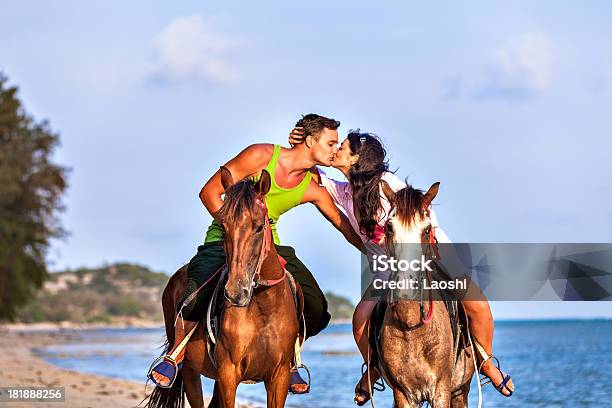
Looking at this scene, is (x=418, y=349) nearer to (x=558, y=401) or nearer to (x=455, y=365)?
(x=455, y=365)

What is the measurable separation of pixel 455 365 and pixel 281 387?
1322 mm

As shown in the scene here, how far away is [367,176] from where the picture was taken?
7.60 metres

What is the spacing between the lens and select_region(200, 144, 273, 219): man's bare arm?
751 cm

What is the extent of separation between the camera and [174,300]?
8.51 metres

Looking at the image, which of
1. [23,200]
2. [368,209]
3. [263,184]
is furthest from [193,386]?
[23,200]

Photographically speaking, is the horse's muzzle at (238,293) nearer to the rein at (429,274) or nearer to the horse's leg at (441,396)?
the rein at (429,274)

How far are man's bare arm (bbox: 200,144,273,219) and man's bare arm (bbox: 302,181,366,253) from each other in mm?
494

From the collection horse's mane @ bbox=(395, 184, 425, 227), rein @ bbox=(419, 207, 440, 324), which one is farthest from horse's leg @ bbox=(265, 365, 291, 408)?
horse's mane @ bbox=(395, 184, 425, 227)

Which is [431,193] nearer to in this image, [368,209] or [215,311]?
[368,209]

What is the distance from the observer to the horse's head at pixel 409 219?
652cm

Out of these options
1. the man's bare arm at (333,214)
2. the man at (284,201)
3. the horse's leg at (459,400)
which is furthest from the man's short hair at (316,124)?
the horse's leg at (459,400)

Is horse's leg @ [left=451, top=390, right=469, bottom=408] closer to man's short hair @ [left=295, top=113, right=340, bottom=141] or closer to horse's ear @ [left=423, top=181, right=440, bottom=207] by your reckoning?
horse's ear @ [left=423, top=181, right=440, bottom=207]

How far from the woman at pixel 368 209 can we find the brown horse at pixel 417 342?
19.1 inches

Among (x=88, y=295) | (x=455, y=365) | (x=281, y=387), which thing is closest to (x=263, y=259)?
(x=281, y=387)
